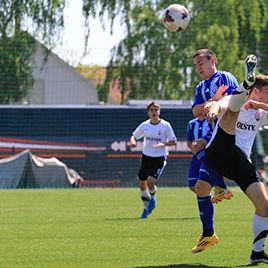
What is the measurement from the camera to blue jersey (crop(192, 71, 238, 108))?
1063 centimetres

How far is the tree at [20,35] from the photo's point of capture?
33.7 m

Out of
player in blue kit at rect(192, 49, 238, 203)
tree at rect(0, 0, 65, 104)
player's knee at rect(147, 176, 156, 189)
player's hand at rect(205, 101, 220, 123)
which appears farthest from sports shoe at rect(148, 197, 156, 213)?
tree at rect(0, 0, 65, 104)

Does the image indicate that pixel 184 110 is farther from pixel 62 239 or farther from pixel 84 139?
pixel 62 239

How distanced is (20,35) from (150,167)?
1892cm

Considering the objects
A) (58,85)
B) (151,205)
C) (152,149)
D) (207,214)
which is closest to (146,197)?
(151,205)

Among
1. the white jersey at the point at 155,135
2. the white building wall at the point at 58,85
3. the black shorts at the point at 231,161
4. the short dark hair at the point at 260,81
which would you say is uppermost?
the short dark hair at the point at 260,81

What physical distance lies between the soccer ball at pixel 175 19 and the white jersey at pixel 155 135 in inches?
241

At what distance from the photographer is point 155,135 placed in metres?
18.2

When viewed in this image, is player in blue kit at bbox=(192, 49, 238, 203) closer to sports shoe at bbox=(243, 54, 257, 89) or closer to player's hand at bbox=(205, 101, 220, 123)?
player's hand at bbox=(205, 101, 220, 123)

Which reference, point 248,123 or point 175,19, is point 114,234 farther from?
point 248,123

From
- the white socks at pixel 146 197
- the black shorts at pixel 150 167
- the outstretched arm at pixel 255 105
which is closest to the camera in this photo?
the outstretched arm at pixel 255 105

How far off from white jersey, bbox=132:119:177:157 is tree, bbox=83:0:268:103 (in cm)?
1959

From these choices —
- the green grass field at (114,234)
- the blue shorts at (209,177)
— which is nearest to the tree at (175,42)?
the green grass field at (114,234)

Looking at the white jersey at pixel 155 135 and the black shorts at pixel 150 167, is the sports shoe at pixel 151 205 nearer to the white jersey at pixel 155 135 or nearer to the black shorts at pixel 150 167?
the black shorts at pixel 150 167
